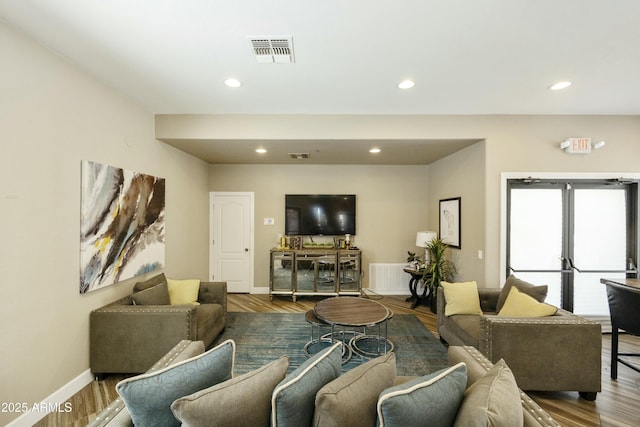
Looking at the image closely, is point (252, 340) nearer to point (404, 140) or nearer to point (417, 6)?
point (404, 140)

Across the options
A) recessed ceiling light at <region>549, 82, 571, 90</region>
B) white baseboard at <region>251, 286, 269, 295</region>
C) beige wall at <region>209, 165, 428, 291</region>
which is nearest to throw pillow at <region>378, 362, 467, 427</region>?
recessed ceiling light at <region>549, 82, 571, 90</region>

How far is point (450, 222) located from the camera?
4.04 m

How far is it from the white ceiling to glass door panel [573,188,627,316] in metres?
1.13

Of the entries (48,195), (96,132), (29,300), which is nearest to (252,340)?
(29,300)

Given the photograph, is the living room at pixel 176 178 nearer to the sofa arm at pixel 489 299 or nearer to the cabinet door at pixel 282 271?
the sofa arm at pixel 489 299

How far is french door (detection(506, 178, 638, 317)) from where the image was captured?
3.22 meters

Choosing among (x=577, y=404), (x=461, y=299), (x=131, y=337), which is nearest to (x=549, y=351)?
(x=577, y=404)

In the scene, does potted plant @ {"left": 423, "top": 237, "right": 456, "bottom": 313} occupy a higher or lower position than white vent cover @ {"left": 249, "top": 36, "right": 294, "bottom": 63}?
lower

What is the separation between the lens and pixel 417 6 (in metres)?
1.52

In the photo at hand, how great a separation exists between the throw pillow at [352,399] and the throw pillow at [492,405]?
314 millimetres

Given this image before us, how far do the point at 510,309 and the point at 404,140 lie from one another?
2175 mm

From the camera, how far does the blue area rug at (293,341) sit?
2.58 meters

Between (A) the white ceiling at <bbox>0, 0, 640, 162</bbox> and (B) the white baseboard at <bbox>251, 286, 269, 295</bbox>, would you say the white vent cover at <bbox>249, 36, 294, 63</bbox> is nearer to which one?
(A) the white ceiling at <bbox>0, 0, 640, 162</bbox>

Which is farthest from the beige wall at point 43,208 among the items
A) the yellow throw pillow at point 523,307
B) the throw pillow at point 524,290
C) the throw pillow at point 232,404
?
the throw pillow at point 524,290
